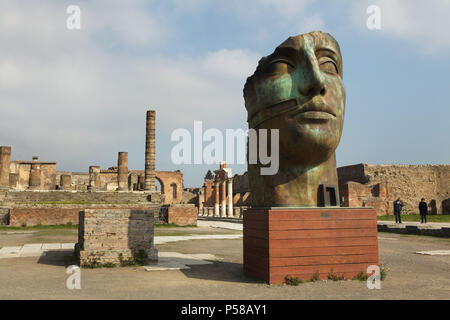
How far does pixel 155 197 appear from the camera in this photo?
77.4ft

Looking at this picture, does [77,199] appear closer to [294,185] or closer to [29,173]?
[294,185]

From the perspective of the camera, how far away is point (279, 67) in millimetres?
5324

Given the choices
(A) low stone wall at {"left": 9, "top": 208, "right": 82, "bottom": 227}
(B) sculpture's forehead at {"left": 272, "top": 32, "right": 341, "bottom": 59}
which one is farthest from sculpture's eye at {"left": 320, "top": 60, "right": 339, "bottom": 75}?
(A) low stone wall at {"left": 9, "top": 208, "right": 82, "bottom": 227}

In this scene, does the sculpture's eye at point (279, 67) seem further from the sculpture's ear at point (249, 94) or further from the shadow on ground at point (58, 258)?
the shadow on ground at point (58, 258)

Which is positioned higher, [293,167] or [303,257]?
[293,167]

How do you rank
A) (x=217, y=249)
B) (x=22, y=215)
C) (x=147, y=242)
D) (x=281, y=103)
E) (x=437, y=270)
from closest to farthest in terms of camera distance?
(x=281, y=103) < (x=437, y=270) < (x=147, y=242) < (x=217, y=249) < (x=22, y=215)

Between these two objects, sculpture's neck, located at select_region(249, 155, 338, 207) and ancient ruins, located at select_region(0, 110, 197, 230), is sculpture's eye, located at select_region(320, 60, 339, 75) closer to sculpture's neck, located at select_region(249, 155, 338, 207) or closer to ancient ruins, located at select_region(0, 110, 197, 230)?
sculpture's neck, located at select_region(249, 155, 338, 207)

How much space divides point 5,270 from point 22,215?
12.5m

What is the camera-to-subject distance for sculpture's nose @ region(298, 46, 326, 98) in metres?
5.11

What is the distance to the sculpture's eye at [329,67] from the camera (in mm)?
5395

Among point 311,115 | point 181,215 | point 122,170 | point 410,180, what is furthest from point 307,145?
point 410,180

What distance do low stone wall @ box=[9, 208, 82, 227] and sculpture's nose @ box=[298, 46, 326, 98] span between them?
15.8m
